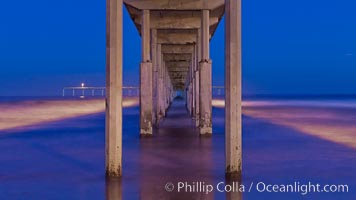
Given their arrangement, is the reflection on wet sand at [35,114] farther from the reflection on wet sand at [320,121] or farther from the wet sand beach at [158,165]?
the reflection on wet sand at [320,121]

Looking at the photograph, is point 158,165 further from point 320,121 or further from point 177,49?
point 177,49

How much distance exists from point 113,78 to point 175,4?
8.32 m

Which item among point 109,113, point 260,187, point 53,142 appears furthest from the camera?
point 53,142

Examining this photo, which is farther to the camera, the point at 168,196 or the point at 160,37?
the point at 160,37

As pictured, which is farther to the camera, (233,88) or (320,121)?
(320,121)

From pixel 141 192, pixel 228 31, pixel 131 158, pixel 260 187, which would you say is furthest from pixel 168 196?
pixel 131 158

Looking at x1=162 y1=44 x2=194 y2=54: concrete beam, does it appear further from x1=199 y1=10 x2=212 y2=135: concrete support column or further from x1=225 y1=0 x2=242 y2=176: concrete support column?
x1=225 y1=0 x2=242 y2=176: concrete support column

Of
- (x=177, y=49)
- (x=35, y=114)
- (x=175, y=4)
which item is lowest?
(x=35, y=114)

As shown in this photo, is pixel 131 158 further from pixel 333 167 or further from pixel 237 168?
pixel 333 167

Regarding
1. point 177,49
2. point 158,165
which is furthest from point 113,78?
point 177,49

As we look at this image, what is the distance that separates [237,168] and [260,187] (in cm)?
81

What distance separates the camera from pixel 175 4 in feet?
49.1

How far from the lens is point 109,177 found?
7410 millimetres

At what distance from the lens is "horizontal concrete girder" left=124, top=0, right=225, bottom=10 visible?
15.0 m
